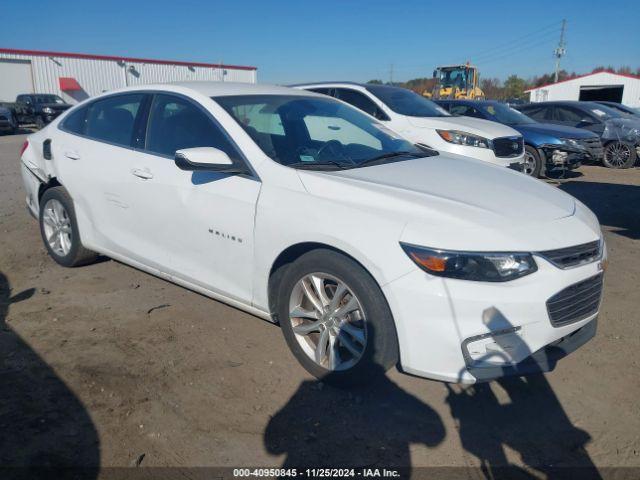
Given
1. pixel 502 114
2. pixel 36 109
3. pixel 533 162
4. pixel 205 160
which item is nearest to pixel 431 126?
pixel 533 162

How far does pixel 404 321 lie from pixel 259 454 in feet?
3.17

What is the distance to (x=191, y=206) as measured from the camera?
3.56m

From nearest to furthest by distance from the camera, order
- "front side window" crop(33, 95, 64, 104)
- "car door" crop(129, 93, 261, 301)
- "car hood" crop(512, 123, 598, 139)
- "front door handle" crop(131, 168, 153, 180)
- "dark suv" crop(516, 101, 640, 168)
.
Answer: "car door" crop(129, 93, 261, 301), "front door handle" crop(131, 168, 153, 180), "car hood" crop(512, 123, 598, 139), "dark suv" crop(516, 101, 640, 168), "front side window" crop(33, 95, 64, 104)

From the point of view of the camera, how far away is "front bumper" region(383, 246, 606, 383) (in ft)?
8.51

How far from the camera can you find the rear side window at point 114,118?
4.20 metres

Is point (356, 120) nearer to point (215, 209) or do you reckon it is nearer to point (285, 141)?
point (285, 141)

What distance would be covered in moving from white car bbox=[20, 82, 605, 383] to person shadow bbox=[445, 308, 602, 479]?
7.6 inches

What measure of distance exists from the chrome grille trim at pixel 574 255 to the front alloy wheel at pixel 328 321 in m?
1.02

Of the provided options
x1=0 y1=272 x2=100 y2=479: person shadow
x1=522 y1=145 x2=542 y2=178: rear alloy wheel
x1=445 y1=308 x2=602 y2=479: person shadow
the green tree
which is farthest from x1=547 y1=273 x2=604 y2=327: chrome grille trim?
the green tree

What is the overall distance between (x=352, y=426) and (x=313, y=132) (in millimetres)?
2124

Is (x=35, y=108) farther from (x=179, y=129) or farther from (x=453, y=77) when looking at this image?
(x=179, y=129)

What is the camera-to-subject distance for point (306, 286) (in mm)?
3104

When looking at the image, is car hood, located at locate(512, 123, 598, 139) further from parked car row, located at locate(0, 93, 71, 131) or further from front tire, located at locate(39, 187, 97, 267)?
parked car row, located at locate(0, 93, 71, 131)

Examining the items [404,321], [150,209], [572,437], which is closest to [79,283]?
[150,209]
